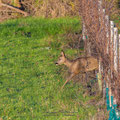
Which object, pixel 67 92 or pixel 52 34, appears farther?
pixel 52 34

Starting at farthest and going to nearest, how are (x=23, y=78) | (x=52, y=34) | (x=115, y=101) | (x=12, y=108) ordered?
(x=52, y=34)
(x=23, y=78)
(x=12, y=108)
(x=115, y=101)

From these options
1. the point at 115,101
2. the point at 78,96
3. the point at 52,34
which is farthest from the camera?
the point at 52,34

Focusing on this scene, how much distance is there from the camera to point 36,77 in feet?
24.9

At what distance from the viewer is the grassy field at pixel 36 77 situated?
551 cm

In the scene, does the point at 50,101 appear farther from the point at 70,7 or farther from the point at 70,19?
the point at 70,7

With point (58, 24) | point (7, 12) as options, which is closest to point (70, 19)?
point (58, 24)

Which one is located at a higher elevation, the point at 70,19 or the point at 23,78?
the point at 70,19

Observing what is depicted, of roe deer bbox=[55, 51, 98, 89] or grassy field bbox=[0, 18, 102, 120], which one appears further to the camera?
roe deer bbox=[55, 51, 98, 89]

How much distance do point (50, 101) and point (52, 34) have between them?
636cm

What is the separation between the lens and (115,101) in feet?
16.0

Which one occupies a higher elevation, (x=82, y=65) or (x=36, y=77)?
(x=82, y=65)

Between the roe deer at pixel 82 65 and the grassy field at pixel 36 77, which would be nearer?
the grassy field at pixel 36 77

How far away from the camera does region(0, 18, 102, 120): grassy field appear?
18.1ft

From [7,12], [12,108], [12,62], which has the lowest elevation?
[12,108]
